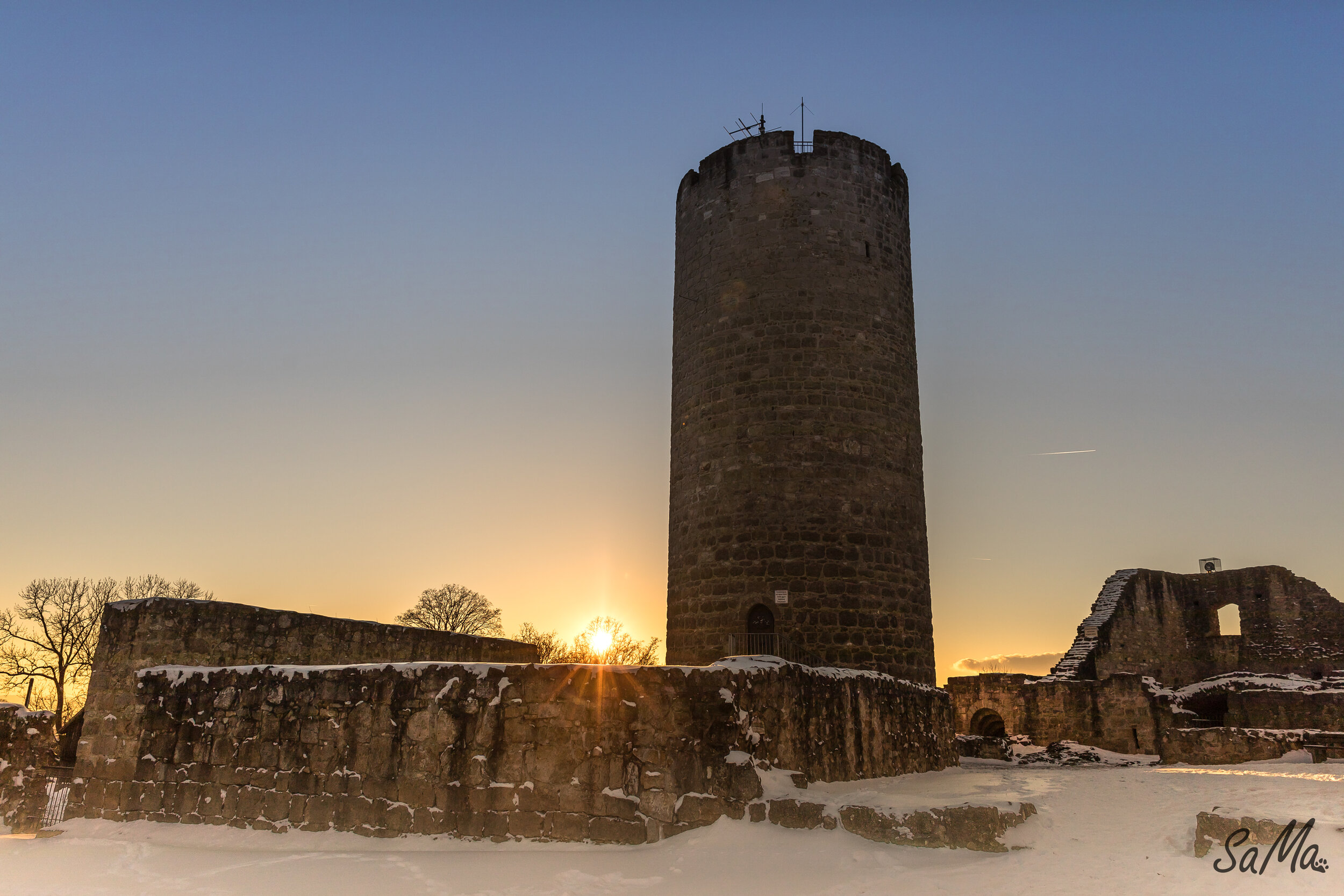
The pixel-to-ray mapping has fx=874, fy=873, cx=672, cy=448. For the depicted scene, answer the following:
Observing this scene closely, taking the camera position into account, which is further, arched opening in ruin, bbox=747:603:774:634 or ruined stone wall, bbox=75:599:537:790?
arched opening in ruin, bbox=747:603:774:634

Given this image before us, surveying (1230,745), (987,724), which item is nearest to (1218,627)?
(987,724)

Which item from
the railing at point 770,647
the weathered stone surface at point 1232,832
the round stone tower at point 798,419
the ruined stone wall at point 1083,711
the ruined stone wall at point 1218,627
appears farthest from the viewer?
the ruined stone wall at point 1218,627

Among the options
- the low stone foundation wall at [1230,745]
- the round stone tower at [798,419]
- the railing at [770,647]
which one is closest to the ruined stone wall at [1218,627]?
the low stone foundation wall at [1230,745]

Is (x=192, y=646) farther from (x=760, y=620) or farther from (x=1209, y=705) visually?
(x=1209, y=705)

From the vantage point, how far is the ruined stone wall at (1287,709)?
18.9 metres

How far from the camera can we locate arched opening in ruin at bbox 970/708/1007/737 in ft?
66.6

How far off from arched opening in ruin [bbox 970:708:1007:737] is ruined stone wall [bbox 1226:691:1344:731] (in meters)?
4.96

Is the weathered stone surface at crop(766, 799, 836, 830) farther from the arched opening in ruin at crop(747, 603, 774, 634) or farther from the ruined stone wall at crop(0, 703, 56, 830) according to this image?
the ruined stone wall at crop(0, 703, 56, 830)

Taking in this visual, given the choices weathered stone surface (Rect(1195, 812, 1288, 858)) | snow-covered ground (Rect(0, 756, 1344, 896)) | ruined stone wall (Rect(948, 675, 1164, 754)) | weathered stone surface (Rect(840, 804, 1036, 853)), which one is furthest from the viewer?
ruined stone wall (Rect(948, 675, 1164, 754))

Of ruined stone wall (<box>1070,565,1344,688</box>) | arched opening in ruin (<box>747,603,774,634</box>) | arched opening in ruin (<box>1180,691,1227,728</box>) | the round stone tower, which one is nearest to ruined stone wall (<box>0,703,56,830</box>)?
the round stone tower

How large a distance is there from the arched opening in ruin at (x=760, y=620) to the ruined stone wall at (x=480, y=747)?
156 inches

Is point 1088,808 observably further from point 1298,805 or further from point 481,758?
point 481,758

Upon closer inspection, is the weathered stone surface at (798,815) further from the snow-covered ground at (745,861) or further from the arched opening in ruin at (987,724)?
the arched opening in ruin at (987,724)

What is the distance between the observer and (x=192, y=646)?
33.6ft
